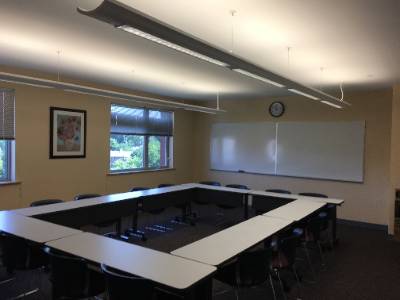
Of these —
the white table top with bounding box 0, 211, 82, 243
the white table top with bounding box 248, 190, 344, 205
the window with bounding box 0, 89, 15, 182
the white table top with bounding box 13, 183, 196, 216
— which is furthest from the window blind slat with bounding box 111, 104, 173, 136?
the white table top with bounding box 0, 211, 82, 243

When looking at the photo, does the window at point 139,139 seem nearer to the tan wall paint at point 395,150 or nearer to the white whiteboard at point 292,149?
the white whiteboard at point 292,149

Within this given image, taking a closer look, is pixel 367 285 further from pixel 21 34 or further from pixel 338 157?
pixel 21 34

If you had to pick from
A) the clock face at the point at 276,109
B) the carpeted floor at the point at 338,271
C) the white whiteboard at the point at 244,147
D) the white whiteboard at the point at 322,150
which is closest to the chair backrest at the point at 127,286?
the carpeted floor at the point at 338,271

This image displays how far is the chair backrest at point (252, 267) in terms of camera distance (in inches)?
109

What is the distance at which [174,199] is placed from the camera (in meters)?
5.95

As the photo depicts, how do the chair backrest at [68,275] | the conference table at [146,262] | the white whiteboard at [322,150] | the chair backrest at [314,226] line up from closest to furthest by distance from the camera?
1. the conference table at [146,262]
2. the chair backrest at [68,275]
3. the chair backrest at [314,226]
4. the white whiteboard at [322,150]

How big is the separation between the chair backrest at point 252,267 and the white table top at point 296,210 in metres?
1.22

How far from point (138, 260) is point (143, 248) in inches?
9.8

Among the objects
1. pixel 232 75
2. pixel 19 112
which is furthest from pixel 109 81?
pixel 232 75

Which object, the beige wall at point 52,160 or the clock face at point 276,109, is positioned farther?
the clock face at point 276,109

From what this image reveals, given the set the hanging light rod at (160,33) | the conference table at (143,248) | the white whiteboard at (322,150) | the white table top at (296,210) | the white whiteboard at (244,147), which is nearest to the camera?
the hanging light rod at (160,33)

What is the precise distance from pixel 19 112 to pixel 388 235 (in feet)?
22.2

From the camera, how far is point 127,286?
7.24ft

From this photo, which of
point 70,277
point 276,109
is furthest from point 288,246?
point 276,109
